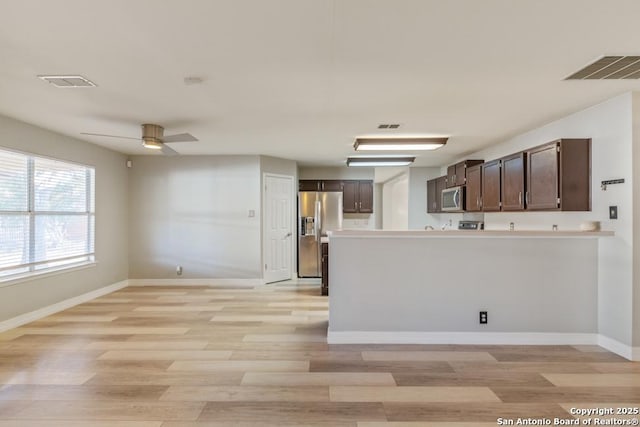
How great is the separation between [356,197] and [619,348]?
517 centimetres

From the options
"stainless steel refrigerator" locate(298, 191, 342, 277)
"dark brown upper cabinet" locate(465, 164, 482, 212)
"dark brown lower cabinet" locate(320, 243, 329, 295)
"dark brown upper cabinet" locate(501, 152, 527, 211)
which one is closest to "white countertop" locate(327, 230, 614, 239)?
"dark brown upper cabinet" locate(501, 152, 527, 211)

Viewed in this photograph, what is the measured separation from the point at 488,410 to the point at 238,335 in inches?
95.6

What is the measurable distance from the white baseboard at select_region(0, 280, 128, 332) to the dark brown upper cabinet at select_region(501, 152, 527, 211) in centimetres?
595

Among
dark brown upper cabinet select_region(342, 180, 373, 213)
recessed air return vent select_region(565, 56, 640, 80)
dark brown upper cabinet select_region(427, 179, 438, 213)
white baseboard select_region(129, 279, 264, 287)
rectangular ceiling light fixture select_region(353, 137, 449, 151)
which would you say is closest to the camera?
recessed air return vent select_region(565, 56, 640, 80)

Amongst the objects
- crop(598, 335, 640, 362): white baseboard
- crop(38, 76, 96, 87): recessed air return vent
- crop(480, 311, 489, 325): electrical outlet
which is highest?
crop(38, 76, 96, 87): recessed air return vent

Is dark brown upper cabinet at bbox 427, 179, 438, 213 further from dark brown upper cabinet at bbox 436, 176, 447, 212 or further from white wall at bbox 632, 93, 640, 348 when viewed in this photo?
white wall at bbox 632, 93, 640, 348

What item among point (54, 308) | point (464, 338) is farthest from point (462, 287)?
point (54, 308)

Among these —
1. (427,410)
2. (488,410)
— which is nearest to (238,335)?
(427,410)

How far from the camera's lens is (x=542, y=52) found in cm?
239

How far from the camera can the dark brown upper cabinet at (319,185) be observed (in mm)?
7812

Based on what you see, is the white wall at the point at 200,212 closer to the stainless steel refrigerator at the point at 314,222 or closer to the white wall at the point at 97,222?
the white wall at the point at 97,222

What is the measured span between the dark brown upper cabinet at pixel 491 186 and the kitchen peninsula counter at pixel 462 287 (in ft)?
4.14

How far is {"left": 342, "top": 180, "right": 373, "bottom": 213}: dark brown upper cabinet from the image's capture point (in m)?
7.79

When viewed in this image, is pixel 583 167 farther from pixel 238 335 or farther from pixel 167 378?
Answer: pixel 167 378
